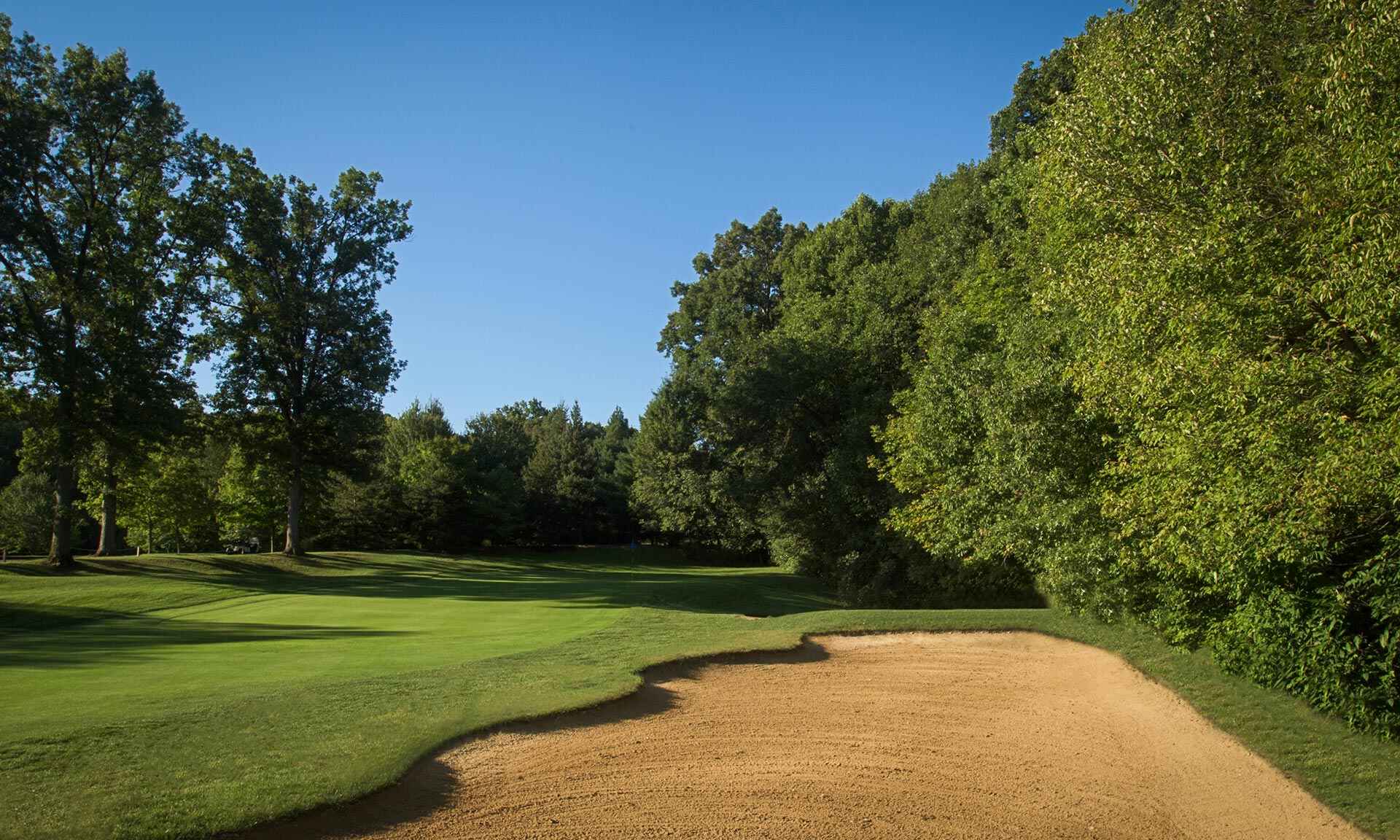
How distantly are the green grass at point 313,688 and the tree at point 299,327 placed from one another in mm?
14447

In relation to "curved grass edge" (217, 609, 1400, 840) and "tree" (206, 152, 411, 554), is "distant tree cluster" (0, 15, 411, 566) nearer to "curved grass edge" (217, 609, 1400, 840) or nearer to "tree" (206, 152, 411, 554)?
"tree" (206, 152, 411, 554)

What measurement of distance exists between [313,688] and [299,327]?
3580 centimetres

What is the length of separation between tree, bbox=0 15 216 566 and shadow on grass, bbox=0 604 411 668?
461 inches

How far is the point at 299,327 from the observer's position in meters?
43.4

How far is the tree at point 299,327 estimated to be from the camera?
41844 millimetres

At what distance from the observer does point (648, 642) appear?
17.7 metres

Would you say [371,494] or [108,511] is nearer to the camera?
[108,511]

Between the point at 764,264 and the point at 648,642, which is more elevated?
the point at 764,264

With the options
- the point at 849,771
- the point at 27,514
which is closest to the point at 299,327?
the point at 27,514

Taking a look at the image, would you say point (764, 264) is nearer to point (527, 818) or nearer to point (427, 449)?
point (427, 449)

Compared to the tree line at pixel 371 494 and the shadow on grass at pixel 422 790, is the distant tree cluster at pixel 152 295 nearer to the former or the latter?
the tree line at pixel 371 494

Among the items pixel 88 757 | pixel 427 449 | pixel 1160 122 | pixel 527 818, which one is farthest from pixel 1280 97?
pixel 427 449

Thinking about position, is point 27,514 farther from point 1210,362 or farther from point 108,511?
point 1210,362

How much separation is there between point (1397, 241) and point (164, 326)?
41415 mm
